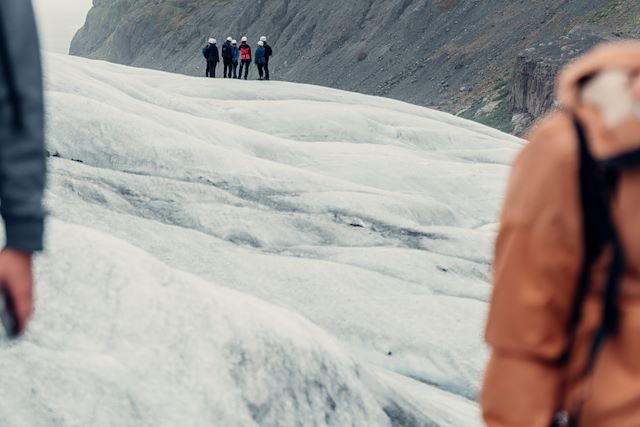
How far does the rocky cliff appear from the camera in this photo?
3628cm

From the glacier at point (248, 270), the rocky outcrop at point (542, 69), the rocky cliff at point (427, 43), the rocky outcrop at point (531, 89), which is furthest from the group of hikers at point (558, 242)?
the rocky cliff at point (427, 43)

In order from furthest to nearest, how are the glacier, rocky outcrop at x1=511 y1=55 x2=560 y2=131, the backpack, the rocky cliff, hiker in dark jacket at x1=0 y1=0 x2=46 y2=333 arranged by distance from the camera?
the rocky cliff → rocky outcrop at x1=511 y1=55 x2=560 y2=131 → the glacier → hiker in dark jacket at x1=0 y1=0 x2=46 y2=333 → the backpack

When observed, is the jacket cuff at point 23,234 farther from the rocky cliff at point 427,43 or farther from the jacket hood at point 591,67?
the rocky cliff at point 427,43

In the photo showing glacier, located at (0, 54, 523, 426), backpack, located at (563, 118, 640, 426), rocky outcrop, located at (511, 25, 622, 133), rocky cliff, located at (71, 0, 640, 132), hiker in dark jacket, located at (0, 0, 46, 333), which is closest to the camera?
backpack, located at (563, 118, 640, 426)

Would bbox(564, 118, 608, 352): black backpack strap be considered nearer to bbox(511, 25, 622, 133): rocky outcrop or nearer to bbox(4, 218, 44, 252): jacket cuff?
bbox(4, 218, 44, 252): jacket cuff

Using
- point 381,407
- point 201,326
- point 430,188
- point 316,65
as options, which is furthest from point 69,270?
point 316,65

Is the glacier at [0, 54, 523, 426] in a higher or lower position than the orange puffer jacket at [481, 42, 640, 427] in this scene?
lower

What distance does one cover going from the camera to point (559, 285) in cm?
201

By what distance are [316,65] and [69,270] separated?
5136cm

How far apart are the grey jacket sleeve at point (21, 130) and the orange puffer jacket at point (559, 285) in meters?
1.06

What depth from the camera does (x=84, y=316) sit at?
193 inches

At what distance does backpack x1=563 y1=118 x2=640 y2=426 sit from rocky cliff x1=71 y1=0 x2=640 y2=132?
100 ft

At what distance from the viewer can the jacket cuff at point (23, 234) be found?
6.91 feet

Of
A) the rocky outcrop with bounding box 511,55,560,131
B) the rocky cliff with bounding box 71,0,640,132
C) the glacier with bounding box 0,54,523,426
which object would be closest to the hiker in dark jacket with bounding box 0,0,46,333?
the glacier with bounding box 0,54,523,426
